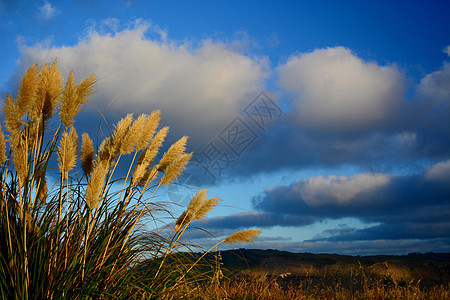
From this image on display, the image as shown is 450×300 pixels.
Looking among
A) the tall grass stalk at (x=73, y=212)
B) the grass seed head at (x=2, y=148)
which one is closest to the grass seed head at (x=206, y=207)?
the tall grass stalk at (x=73, y=212)

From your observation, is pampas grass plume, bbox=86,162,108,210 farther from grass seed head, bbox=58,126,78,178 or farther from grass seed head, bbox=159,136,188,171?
grass seed head, bbox=159,136,188,171

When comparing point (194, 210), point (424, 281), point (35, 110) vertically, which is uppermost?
point (35, 110)

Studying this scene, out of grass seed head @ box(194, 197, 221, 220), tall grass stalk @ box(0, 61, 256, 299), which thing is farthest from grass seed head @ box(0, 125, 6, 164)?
grass seed head @ box(194, 197, 221, 220)

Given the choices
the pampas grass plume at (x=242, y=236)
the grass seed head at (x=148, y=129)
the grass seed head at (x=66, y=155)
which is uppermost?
the grass seed head at (x=148, y=129)

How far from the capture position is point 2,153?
10.6 ft

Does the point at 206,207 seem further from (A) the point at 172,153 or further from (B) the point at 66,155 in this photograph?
(B) the point at 66,155

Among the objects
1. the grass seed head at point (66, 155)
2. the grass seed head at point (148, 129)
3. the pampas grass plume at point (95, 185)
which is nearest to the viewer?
the pampas grass plume at point (95, 185)

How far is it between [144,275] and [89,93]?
183 cm

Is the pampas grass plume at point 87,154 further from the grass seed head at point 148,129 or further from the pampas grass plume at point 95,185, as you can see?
the pampas grass plume at point 95,185

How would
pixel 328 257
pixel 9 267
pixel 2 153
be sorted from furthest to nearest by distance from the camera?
pixel 328 257 < pixel 2 153 < pixel 9 267

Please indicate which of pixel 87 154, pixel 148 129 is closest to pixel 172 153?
pixel 148 129

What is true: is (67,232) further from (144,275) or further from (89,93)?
(89,93)

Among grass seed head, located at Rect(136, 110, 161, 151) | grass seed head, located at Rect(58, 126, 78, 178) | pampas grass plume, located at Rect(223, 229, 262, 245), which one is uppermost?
grass seed head, located at Rect(136, 110, 161, 151)

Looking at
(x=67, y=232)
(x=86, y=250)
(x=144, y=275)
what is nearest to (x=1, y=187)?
(x=67, y=232)
